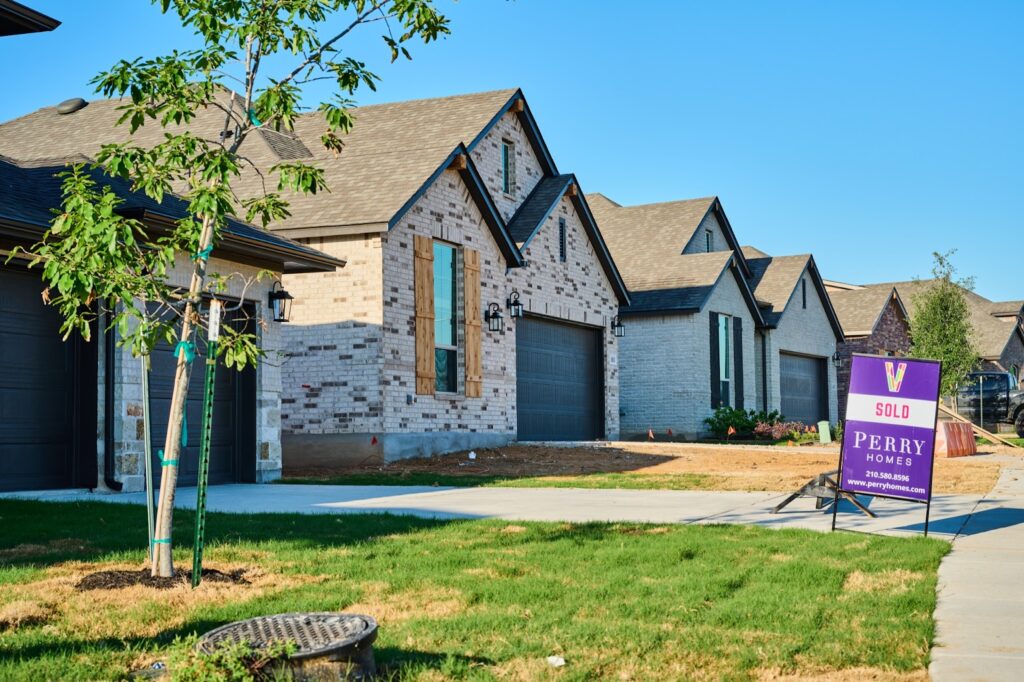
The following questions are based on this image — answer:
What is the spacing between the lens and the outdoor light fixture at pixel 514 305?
23.8 m

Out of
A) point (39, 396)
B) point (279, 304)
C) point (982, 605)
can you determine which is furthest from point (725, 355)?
point (982, 605)

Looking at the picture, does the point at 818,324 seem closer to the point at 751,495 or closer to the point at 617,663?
the point at 751,495

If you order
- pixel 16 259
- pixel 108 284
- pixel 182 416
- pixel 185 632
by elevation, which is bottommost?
pixel 185 632

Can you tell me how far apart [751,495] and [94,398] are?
8.24 m

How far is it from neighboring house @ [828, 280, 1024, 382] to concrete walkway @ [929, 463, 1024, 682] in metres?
44.8

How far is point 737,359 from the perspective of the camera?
33.4 m

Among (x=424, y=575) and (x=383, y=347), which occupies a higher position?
(x=383, y=347)

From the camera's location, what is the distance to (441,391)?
21.9 m

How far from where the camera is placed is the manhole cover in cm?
449

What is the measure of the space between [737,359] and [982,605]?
27.3m

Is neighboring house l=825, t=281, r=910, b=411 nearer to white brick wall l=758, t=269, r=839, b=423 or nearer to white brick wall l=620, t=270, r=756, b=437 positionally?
white brick wall l=758, t=269, r=839, b=423

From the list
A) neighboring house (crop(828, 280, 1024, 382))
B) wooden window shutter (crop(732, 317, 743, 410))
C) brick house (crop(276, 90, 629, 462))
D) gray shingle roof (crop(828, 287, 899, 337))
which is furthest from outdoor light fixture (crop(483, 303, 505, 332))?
Result: neighboring house (crop(828, 280, 1024, 382))

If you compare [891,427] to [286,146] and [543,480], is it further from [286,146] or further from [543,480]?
[286,146]

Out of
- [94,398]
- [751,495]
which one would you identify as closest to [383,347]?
[94,398]
